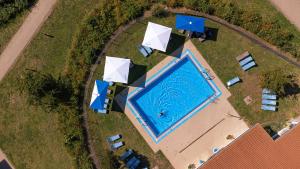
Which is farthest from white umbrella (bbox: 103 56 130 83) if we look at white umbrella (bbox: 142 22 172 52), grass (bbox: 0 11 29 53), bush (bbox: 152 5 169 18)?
grass (bbox: 0 11 29 53)

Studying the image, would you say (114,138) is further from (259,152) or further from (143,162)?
(259,152)

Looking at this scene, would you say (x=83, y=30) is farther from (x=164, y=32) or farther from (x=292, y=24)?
(x=292, y=24)

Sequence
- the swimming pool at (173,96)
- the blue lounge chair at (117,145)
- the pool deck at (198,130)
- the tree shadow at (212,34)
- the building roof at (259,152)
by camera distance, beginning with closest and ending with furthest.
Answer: the building roof at (259,152) → the blue lounge chair at (117,145) → the tree shadow at (212,34) → the pool deck at (198,130) → the swimming pool at (173,96)

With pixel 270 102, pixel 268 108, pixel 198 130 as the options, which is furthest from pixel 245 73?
pixel 198 130

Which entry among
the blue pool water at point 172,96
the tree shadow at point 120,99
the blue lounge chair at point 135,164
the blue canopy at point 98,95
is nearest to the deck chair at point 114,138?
the tree shadow at point 120,99

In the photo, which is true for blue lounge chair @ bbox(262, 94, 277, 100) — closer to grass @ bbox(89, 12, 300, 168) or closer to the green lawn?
grass @ bbox(89, 12, 300, 168)

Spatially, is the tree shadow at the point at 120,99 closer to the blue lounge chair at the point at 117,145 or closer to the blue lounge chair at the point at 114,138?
the blue lounge chair at the point at 114,138
